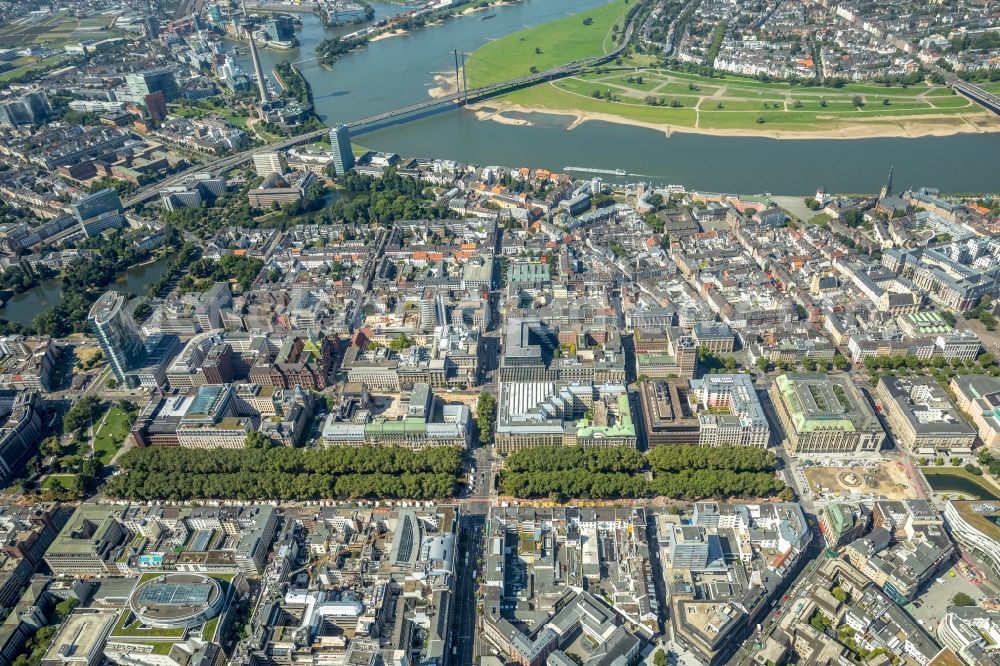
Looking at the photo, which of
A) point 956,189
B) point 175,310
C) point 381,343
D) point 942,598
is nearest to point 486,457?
point 381,343

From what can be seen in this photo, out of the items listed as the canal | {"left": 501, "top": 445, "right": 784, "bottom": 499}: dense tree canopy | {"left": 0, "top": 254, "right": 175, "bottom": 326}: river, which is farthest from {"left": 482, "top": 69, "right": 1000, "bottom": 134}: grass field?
{"left": 501, "top": 445, "right": 784, "bottom": 499}: dense tree canopy

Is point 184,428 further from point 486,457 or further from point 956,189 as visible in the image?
point 956,189

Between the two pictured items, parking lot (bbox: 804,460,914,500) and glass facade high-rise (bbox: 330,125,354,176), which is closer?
parking lot (bbox: 804,460,914,500)

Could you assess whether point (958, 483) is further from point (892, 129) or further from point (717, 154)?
point (892, 129)

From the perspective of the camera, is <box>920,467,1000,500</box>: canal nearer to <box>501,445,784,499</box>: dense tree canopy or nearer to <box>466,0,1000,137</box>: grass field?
<box>501,445,784,499</box>: dense tree canopy

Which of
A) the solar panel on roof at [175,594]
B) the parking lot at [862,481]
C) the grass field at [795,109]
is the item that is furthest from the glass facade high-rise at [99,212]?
the parking lot at [862,481]

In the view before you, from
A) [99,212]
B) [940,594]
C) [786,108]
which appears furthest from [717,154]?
[99,212]
